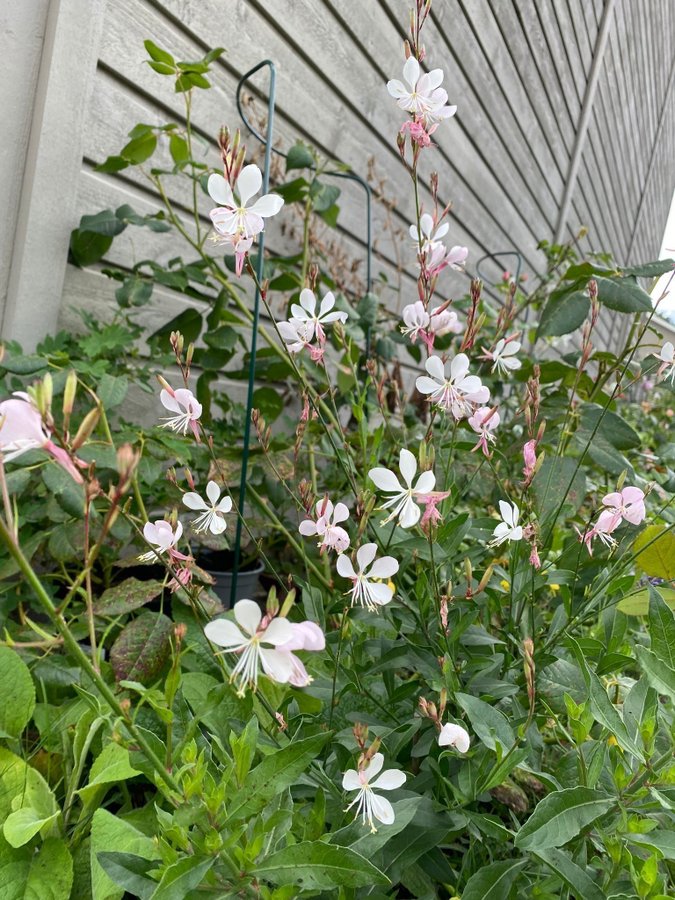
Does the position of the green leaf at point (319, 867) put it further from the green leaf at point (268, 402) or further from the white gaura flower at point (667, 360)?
the green leaf at point (268, 402)

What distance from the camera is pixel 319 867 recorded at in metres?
0.57

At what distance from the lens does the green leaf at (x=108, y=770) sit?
33.9 inches

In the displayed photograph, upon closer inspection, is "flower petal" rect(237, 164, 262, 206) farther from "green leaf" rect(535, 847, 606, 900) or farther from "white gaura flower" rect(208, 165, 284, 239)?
"green leaf" rect(535, 847, 606, 900)

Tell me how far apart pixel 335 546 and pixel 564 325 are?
930mm

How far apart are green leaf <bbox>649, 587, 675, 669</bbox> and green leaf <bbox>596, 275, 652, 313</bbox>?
0.78m

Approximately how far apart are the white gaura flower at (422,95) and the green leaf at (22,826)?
101 centimetres

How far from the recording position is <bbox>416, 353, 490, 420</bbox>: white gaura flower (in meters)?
0.84

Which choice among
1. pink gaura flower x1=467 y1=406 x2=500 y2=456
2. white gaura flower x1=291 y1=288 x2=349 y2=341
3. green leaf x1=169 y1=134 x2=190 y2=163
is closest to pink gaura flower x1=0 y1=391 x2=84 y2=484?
white gaura flower x1=291 y1=288 x2=349 y2=341

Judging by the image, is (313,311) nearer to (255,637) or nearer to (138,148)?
(255,637)

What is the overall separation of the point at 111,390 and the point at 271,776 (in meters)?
0.93

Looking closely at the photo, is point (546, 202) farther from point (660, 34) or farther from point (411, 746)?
point (660, 34)

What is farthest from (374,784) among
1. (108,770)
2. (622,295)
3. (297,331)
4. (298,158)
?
(298,158)

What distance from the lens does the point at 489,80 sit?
3.90 meters

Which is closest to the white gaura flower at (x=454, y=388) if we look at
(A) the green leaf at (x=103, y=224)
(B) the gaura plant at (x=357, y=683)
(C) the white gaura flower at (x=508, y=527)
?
(B) the gaura plant at (x=357, y=683)
